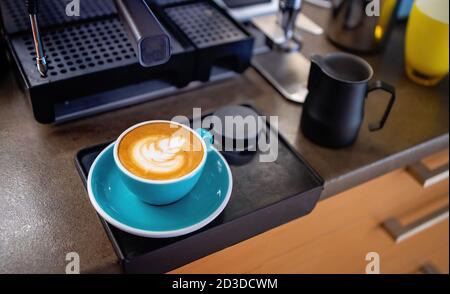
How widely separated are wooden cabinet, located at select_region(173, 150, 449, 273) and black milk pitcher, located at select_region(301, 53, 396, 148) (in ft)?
0.36

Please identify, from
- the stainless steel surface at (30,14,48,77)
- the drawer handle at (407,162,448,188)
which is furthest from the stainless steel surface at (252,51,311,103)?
the stainless steel surface at (30,14,48,77)

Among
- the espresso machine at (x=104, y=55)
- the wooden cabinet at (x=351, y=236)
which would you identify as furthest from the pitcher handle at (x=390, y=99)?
the espresso machine at (x=104, y=55)

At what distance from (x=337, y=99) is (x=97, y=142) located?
0.36 meters

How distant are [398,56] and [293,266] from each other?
48 cm

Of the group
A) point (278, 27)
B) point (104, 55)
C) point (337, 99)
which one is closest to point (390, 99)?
point (337, 99)

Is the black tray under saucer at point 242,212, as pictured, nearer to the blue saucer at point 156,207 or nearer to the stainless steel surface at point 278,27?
the blue saucer at point 156,207

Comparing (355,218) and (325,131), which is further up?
(325,131)

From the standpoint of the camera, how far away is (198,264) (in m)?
0.68

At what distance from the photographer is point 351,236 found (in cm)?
91

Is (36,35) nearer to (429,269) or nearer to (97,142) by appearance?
(97,142)

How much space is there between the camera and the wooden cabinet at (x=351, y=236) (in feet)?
2.47
